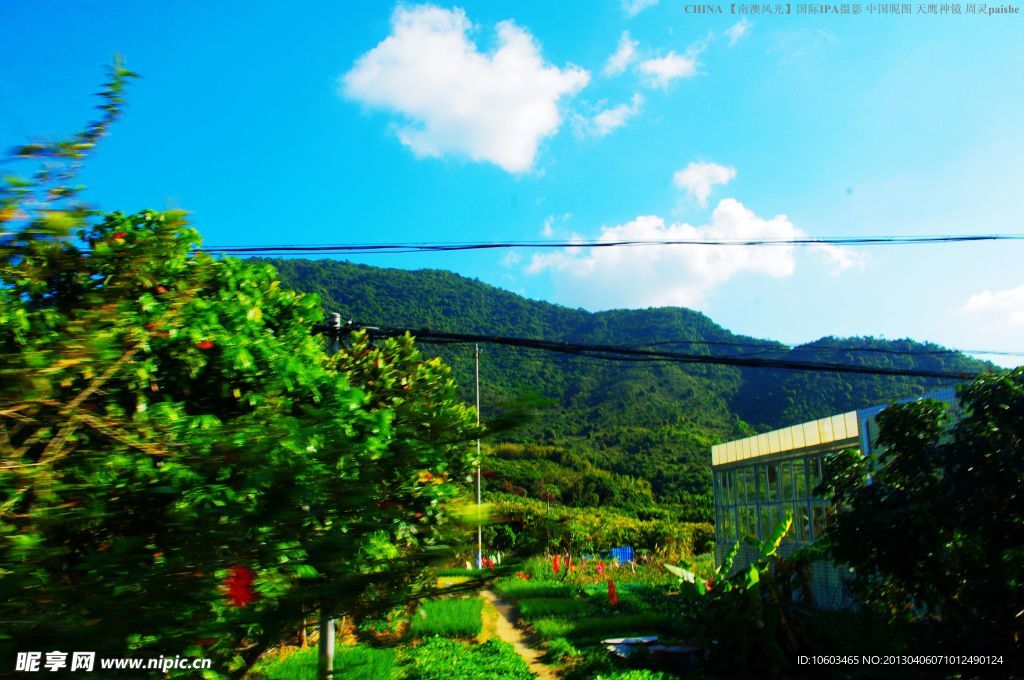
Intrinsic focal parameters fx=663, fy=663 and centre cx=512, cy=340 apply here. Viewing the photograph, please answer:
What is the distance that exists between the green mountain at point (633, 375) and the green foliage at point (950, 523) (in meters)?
23.9

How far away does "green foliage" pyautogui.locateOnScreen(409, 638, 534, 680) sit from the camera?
9328 millimetres

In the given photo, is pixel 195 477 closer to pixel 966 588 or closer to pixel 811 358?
pixel 966 588

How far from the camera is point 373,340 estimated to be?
9984 mm

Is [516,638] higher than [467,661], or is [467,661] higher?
[467,661]

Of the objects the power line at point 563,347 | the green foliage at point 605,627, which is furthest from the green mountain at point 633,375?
the power line at point 563,347

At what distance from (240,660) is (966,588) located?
6508mm

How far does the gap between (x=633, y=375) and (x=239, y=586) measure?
203 ft

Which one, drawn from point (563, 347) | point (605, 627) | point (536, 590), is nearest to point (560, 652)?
point (605, 627)

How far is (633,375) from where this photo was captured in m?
61.8

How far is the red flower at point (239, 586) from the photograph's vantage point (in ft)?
4.16

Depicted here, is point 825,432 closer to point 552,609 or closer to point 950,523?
point 552,609

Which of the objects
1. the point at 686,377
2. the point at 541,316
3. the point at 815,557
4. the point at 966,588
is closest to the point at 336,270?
the point at 541,316

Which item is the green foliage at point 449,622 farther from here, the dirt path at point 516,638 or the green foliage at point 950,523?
the green foliage at point 950,523

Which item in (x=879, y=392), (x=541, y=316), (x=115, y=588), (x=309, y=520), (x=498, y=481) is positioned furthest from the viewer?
(x=541, y=316)
